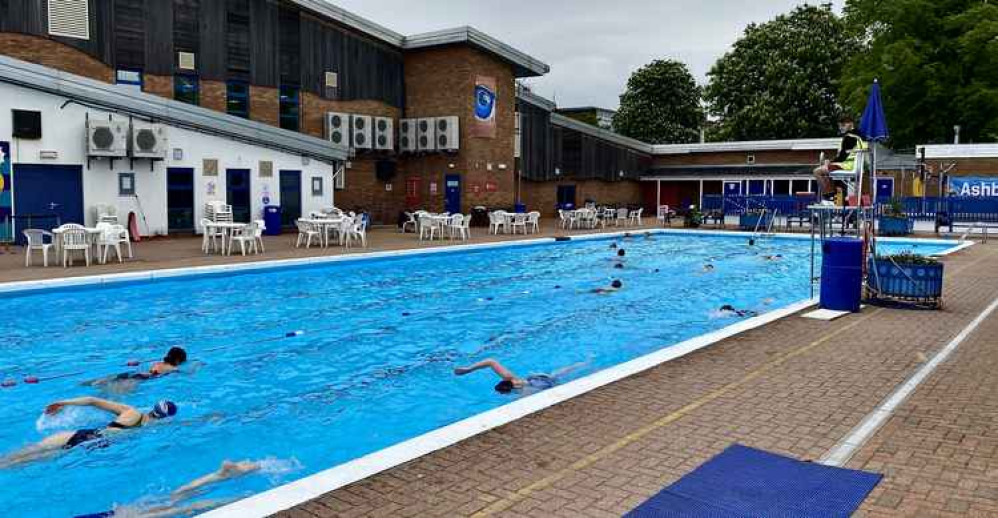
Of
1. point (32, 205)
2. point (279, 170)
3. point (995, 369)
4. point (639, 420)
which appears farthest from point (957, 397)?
point (279, 170)

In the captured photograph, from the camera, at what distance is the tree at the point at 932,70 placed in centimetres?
3672

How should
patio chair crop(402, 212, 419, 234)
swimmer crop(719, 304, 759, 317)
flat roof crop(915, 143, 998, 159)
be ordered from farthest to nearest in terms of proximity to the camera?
flat roof crop(915, 143, 998, 159), patio chair crop(402, 212, 419, 234), swimmer crop(719, 304, 759, 317)

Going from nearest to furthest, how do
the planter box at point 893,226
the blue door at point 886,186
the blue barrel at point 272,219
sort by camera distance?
the blue barrel at point 272,219
the planter box at point 893,226
the blue door at point 886,186

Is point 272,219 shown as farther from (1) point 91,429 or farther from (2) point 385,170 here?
(1) point 91,429

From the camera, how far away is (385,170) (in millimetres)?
31219

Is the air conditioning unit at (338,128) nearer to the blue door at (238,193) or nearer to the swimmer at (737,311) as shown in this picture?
the blue door at (238,193)

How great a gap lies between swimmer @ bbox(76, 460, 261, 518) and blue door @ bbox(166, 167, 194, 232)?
17674 mm

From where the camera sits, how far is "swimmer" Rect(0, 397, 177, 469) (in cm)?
599

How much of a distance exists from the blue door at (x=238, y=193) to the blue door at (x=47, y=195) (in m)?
4.29

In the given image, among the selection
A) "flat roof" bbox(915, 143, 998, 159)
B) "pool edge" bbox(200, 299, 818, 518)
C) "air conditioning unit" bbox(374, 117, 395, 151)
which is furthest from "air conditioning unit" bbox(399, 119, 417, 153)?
"pool edge" bbox(200, 299, 818, 518)

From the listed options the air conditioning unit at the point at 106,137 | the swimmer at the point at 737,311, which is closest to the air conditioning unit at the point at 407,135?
the air conditioning unit at the point at 106,137

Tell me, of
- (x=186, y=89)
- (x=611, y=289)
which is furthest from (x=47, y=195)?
(x=611, y=289)

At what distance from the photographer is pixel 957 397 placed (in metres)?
6.15

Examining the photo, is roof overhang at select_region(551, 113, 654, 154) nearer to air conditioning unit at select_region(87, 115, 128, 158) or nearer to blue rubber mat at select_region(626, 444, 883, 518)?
air conditioning unit at select_region(87, 115, 128, 158)
